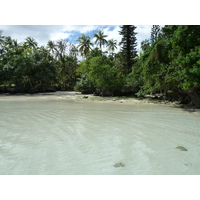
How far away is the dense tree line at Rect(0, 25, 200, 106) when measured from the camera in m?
9.30

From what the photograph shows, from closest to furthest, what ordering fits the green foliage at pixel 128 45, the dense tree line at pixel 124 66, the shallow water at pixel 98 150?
the shallow water at pixel 98 150 < the dense tree line at pixel 124 66 < the green foliage at pixel 128 45

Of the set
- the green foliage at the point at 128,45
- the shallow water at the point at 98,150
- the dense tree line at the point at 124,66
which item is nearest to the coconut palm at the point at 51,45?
the dense tree line at the point at 124,66

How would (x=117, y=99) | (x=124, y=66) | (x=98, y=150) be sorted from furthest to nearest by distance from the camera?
1. (x=124, y=66)
2. (x=117, y=99)
3. (x=98, y=150)

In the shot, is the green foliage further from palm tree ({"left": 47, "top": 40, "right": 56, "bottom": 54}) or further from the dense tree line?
palm tree ({"left": 47, "top": 40, "right": 56, "bottom": 54})

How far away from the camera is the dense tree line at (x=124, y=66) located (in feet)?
30.5

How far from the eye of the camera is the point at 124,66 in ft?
94.1

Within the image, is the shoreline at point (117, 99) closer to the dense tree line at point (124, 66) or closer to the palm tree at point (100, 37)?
the dense tree line at point (124, 66)

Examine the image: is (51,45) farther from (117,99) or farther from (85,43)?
(117,99)

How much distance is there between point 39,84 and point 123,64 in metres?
16.0

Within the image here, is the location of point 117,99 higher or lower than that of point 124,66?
lower

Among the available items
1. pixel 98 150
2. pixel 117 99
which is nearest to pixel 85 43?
pixel 117 99

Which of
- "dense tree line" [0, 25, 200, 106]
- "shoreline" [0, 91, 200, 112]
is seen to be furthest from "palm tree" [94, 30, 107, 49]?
"shoreline" [0, 91, 200, 112]

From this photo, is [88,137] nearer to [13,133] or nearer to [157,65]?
[13,133]
